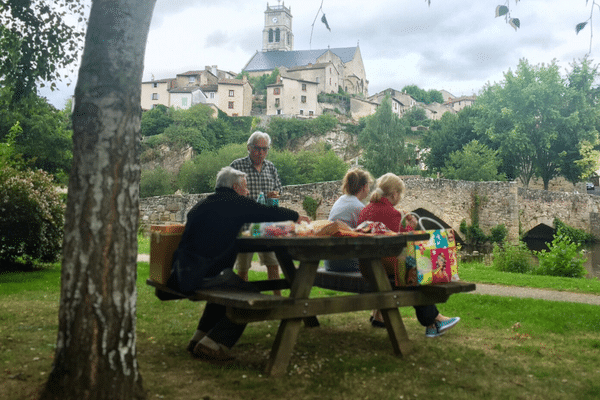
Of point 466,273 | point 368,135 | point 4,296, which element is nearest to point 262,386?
point 4,296

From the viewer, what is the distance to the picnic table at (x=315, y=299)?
3.06 metres

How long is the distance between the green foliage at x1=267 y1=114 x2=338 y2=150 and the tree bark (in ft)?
170

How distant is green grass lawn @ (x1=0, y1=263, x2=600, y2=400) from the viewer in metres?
2.95

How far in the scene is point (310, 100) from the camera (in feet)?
212

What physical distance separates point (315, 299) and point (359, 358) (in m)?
0.65

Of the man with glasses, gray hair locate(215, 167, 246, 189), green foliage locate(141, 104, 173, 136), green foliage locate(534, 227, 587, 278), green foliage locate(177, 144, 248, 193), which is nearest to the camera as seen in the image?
gray hair locate(215, 167, 246, 189)

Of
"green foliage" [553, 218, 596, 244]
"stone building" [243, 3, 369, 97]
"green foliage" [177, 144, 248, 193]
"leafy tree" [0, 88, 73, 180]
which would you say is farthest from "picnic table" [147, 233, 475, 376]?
"stone building" [243, 3, 369, 97]

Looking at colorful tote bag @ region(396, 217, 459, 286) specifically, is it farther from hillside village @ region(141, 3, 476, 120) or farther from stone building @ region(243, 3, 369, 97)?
stone building @ region(243, 3, 369, 97)

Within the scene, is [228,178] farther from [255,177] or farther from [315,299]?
[255,177]

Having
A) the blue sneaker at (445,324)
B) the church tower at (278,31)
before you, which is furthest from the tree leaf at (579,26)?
the church tower at (278,31)

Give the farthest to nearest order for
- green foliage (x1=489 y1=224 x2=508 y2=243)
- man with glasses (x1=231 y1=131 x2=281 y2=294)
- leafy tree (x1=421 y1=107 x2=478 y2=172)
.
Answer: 1. leafy tree (x1=421 y1=107 x2=478 y2=172)
2. green foliage (x1=489 y1=224 x2=508 y2=243)
3. man with glasses (x1=231 y1=131 x2=281 y2=294)

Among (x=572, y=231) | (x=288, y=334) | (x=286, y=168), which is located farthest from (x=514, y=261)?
(x=286, y=168)

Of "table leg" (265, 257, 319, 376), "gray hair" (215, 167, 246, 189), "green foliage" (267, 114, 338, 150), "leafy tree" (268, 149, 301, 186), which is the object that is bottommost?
"table leg" (265, 257, 319, 376)

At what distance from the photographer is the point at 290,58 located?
7944cm
